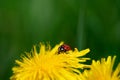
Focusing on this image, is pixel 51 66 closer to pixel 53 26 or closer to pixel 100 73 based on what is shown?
pixel 100 73

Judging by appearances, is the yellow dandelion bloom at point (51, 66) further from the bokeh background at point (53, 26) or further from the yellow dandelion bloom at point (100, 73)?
the bokeh background at point (53, 26)

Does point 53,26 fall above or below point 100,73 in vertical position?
above

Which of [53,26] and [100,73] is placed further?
[53,26]

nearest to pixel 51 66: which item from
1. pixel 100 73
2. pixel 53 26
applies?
pixel 100 73

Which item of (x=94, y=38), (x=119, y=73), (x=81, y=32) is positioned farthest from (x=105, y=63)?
(x=94, y=38)

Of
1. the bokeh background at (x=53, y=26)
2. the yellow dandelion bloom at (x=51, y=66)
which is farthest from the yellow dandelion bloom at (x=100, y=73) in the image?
the bokeh background at (x=53, y=26)

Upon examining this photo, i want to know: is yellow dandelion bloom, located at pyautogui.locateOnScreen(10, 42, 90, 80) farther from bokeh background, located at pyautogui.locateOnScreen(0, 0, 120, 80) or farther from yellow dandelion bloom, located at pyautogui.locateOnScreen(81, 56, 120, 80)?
bokeh background, located at pyautogui.locateOnScreen(0, 0, 120, 80)

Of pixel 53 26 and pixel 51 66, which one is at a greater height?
pixel 53 26
